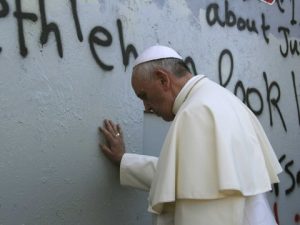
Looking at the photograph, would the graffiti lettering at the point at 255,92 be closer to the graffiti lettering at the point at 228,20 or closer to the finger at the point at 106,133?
the graffiti lettering at the point at 228,20

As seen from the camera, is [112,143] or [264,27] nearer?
[112,143]

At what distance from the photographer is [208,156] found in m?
2.35

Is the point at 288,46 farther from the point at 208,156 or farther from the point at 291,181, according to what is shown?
the point at 208,156

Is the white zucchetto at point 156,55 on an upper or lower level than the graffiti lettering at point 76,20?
lower

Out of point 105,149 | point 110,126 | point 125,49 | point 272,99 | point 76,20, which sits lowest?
point 105,149

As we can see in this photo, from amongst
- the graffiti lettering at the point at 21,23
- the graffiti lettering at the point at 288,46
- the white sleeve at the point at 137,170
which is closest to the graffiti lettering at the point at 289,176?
the graffiti lettering at the point at 288,46

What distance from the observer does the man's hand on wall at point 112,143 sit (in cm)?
Result: 319

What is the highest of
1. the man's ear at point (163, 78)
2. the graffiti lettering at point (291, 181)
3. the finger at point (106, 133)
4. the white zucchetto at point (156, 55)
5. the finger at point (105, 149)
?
the white zucchetto at point (156, 55)

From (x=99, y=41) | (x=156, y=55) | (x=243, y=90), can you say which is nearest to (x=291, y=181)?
(x=243, y=90)

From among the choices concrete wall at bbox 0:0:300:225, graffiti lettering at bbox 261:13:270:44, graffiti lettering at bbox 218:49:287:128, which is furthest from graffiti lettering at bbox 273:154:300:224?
concrete wall at bbox 0:0:300:225

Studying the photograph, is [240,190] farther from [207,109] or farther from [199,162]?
[207,109]

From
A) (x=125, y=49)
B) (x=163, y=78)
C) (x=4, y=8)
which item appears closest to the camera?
(x=163, y=78)

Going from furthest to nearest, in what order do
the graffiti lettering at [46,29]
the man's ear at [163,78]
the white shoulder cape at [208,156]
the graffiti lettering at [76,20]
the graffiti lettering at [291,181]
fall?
the graffiti lettering at [291,181] → the graffiti lettering at [76,20] → the graffiti lettering at [46,29] → the man's ear at [163,78] → the white shoulder cape at [208,156]

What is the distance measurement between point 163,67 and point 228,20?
71.0 inches
